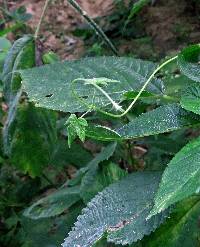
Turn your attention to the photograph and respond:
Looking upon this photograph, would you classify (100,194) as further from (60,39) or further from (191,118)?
(60,39)

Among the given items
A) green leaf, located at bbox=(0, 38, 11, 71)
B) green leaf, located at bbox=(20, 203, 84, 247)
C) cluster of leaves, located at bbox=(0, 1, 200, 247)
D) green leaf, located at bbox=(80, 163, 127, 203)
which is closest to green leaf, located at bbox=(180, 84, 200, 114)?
cluster of leaves, located at bbox=(0, 1, 200, 247)

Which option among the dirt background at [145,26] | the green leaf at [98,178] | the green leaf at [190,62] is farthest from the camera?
the dirt background at [145,26]

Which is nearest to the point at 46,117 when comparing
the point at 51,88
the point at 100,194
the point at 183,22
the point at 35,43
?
the point at 35,43

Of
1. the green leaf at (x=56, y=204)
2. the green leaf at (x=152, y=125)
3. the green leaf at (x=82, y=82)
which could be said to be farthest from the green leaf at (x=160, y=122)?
the green leaf at (x=56, y=204)

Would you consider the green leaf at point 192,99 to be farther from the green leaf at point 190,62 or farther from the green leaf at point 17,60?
the green leaf at point 17,60

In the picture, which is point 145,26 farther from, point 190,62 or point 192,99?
point 192,99

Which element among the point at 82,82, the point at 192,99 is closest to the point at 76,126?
the point at 192,99

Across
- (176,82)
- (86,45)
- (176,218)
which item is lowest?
(86,45)
